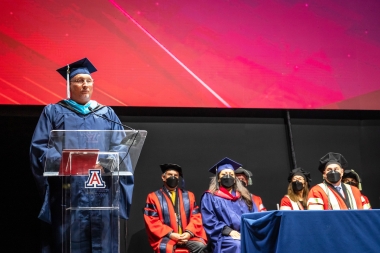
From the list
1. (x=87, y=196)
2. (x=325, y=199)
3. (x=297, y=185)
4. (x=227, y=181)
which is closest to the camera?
(x=87, y=196)

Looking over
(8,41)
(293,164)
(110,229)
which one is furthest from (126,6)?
(110,229)

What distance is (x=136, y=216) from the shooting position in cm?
665

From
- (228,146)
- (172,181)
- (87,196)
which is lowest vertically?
(87,196)

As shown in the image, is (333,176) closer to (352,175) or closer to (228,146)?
(352,175)

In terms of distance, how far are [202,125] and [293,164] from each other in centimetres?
121

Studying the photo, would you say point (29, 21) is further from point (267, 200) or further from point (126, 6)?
point (267, 200)

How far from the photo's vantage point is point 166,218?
20.1ft

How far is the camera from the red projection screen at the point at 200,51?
5.98 meters

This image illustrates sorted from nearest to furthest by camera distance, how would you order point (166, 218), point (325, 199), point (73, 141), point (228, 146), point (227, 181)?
point (73, 141)
point (325, 199)
point (166, 218)
point (227, 181)
point (228, 146)

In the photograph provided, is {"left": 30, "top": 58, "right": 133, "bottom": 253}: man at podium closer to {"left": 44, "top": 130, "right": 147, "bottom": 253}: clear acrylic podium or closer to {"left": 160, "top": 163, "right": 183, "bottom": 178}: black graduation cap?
{"left": 44, "top": 130, "right": 147, "bottom": 253}: clear acrylic podium

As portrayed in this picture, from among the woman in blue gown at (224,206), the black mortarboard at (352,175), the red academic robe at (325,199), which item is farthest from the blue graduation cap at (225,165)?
the black mortarboard at (352,175)

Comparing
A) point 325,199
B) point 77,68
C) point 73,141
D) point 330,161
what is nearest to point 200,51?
point 330,161

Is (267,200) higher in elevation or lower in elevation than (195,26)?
lower

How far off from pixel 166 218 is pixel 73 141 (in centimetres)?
313
